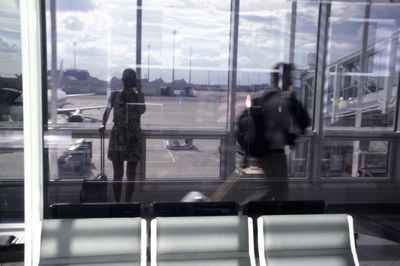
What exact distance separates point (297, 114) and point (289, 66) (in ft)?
2.11

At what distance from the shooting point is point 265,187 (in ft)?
10.4

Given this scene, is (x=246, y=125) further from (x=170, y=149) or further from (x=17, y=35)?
(x=17, y=35)

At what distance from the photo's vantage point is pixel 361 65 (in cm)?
374

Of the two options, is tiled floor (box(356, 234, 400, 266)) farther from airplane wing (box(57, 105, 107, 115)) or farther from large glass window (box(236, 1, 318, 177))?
airplane wing (box(57, 105, 107, 115))

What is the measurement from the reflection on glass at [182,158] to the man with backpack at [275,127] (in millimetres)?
509

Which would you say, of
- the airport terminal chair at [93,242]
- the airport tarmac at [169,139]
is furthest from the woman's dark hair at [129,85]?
the airport terminal chair at [93,242]

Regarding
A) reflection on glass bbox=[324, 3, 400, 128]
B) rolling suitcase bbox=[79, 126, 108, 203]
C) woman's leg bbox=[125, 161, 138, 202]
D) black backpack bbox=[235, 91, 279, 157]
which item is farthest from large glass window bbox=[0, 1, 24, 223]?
reflection on glass bbox=[324, 3, 400, 128]

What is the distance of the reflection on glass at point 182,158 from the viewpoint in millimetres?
3512

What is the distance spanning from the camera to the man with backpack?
10.1 feet

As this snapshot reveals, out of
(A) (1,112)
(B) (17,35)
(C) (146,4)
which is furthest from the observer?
(C) (146,4)

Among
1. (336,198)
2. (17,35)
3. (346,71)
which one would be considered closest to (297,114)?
(346,71)

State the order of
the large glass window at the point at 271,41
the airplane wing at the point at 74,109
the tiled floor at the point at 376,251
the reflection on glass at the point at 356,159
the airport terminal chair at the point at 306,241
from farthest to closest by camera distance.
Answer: the reflection on glass at the point at 356,159, the large glass window at the point at 271,41, the airplane wing at the point at 74,109, the tiled floor at the point at 376,251, the airport terminal chair at the point at 306,241

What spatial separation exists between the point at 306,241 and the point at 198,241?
1.91 feet

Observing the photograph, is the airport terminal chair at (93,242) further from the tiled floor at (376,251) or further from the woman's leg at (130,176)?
the tiled floor at (376,251)
